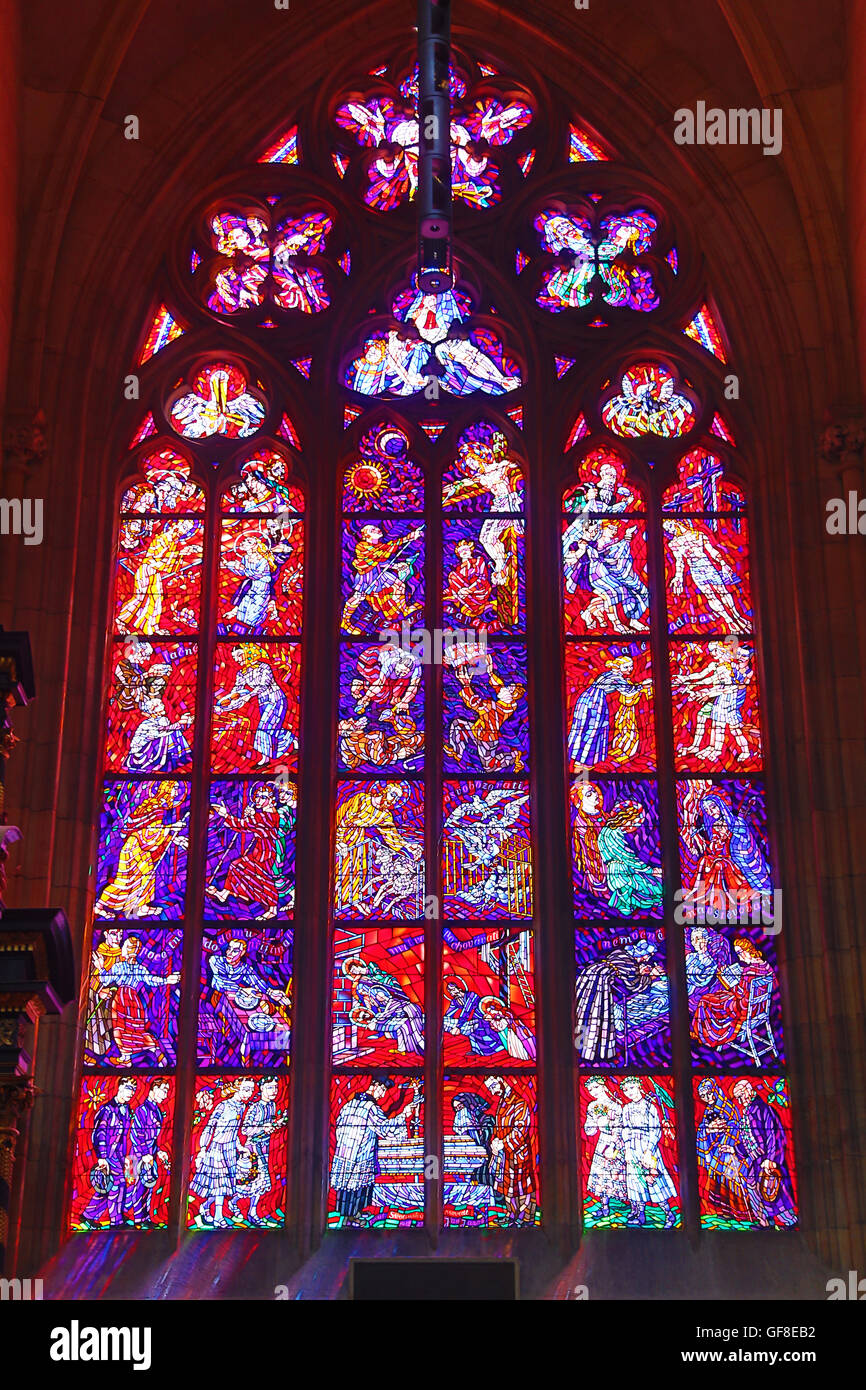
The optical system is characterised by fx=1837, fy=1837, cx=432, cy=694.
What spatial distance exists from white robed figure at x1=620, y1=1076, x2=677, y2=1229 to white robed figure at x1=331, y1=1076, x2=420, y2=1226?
47.5 inches

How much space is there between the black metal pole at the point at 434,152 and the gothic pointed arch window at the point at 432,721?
122 inches

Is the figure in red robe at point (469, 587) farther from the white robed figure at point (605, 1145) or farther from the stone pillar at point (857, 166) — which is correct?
the white robed figure at point (605, 1145)

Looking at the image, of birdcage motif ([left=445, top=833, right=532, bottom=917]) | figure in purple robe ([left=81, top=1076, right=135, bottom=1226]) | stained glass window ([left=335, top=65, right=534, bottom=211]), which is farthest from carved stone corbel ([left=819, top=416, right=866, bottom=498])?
figure in purple robe ([left=81, top=1076, right=135, bottom=1226])

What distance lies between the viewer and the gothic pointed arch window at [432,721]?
33.7 feet

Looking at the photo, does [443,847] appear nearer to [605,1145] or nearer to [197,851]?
[197,851]

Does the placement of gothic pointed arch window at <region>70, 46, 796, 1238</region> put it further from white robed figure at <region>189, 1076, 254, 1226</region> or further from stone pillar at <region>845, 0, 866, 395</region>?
stone pillar at <region>845, 0, 866, 395</region>

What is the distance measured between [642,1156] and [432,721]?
291cm

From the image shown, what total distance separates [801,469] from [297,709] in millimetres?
3548

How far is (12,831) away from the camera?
8.17m

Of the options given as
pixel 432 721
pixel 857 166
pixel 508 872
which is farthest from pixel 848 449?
pixel 508 872

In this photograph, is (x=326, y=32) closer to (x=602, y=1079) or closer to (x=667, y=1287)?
(x=602, y=1079)

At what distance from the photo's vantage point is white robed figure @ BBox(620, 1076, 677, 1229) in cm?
1009

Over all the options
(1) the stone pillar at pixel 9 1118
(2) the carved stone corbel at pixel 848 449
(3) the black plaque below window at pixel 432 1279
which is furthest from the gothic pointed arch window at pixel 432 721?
(1) the stone pillar at pixel 9 1118

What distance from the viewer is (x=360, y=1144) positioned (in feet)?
33.5
